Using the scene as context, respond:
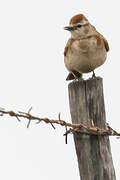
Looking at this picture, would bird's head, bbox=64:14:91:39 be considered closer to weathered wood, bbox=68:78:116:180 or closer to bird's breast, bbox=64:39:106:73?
bird's breast, bbox=64:39:106:73

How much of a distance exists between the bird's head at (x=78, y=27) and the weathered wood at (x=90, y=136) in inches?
89.1

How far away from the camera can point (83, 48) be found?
20.6 ft

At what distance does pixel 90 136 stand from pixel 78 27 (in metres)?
2.59

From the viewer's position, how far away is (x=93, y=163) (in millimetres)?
4359

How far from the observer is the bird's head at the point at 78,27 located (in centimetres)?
657

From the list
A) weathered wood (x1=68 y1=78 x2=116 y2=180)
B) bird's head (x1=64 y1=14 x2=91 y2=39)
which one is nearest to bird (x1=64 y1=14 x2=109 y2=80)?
bird's head (x1=64 y1=14 x2=91 y2=39)

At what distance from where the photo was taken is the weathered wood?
4.37 m

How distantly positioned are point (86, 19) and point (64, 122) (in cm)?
284

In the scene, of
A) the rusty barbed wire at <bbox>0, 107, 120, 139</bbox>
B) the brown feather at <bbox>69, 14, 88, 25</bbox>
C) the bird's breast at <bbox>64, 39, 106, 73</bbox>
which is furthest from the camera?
the brown feather at <bbox>69, 14, 88, 25</bbox>

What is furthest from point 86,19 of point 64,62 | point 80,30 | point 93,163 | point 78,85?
point 93,163

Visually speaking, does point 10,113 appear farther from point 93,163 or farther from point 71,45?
point 71,45

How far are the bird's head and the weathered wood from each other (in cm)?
226

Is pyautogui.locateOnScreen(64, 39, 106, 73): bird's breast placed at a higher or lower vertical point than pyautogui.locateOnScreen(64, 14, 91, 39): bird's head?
lower

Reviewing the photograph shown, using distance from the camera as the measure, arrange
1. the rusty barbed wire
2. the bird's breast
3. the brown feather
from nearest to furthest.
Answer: the rusty barbed wire, the bird's breast, the brown feather
